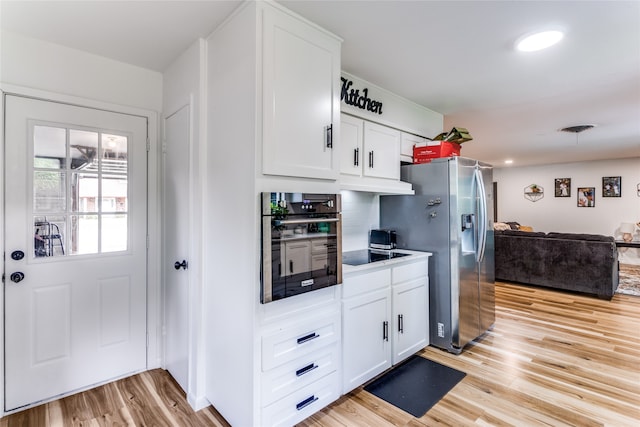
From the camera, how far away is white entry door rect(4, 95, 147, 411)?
2061mm

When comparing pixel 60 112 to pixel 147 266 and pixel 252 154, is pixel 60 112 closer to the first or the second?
pixel 147 266

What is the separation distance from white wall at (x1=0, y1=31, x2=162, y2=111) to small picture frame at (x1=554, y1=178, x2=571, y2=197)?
903cm

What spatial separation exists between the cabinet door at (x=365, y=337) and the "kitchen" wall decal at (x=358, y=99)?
1542mm

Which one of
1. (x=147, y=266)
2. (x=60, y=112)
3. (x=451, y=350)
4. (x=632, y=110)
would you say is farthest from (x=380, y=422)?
(x=632, y=110)

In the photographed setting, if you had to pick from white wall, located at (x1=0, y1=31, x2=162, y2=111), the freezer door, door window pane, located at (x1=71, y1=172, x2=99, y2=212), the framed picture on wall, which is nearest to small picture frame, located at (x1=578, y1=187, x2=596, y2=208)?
the framed picture on wall

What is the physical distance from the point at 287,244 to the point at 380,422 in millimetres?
1247

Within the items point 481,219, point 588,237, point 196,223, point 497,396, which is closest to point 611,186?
point 588,237

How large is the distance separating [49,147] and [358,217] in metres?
2.50

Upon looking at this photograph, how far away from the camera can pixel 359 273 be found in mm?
2283

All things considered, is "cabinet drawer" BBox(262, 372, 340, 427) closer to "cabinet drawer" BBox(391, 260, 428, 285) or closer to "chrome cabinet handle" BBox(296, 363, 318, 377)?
"chrome cabinet handle" BBox(296, 363, 318, 377)

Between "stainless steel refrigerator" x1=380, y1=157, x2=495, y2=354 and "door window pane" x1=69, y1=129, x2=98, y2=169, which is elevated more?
"door window pane" x1=69, y1=129, x2=98, y2=169

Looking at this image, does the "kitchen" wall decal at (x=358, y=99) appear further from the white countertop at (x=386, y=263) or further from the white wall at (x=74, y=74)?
the white wall at (x=74, y=74)

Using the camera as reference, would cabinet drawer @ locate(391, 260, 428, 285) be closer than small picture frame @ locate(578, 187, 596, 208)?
Yes

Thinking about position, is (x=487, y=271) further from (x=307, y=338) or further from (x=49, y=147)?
(x=49, y=147)
